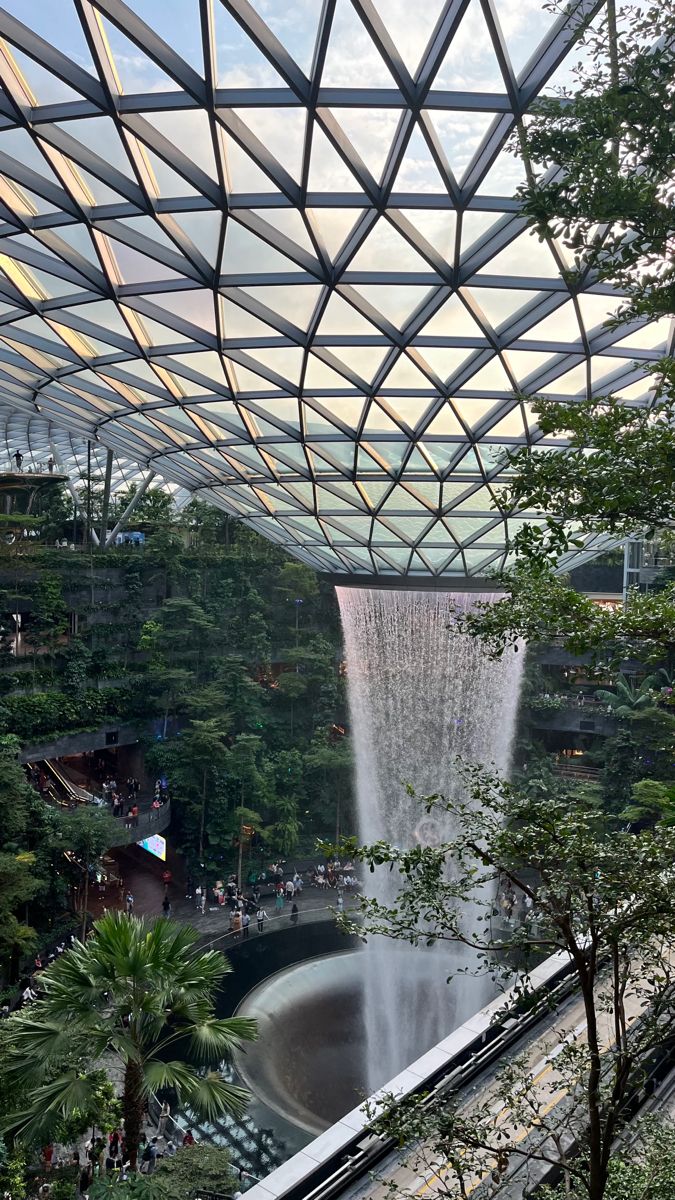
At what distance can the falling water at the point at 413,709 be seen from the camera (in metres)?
41.3

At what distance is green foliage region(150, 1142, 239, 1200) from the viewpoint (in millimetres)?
14453

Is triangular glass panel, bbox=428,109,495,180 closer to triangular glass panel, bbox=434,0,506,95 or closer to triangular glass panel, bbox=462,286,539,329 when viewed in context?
triangular glass panel, bbox=434,0,506,95

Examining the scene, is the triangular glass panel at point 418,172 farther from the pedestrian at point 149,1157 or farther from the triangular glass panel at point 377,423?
the pedestrian at point 149,1157

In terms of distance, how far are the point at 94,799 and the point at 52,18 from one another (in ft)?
117

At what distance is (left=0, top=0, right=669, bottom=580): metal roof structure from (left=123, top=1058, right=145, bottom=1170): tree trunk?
38.5ft

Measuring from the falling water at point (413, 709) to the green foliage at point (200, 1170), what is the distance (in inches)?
835

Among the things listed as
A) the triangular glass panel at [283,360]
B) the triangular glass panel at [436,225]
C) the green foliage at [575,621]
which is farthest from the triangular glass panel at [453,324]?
the green foliage at [575,621]

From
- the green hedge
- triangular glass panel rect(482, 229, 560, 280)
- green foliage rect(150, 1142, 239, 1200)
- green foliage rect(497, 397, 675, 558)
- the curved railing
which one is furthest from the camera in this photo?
the green hedge

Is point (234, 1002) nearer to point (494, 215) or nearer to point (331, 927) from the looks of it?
point (331, 927)

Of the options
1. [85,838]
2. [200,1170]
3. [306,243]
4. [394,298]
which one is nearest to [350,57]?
[306,243]

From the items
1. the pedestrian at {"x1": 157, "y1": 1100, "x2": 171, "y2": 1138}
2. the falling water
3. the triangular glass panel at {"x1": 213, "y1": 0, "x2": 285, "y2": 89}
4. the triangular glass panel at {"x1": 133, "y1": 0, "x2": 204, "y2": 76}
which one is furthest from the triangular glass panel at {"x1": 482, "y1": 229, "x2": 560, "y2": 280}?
the pedestrian at {"x1": 157, "y1": 1100, "x2": 171, "y2": 1138}

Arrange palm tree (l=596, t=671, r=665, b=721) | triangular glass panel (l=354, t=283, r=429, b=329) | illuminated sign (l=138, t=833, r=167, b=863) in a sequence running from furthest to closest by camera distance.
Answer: palm tree (l=596, t=671, r=665, b=721)
illuminated sign (l=138, t=833, r=167, b=863)
triangular glass panel (l=354, t=283, r=429, b=329)

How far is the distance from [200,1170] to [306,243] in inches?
712

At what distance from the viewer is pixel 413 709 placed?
46500 millimetres
